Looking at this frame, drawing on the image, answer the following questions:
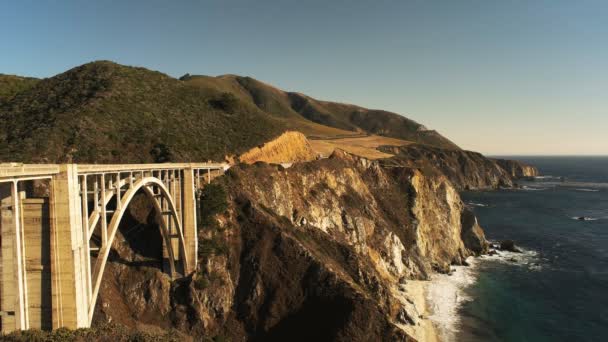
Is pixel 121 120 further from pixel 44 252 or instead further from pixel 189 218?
pixel 44 252

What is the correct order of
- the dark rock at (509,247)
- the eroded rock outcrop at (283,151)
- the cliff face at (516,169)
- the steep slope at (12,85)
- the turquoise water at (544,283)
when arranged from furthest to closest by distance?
the cliff face at (516,169)
the dark rock at (509,247)
the steep slope at (12,85)
the eroded rock outcrop at (283,151)
the turquoise water at (544,283)

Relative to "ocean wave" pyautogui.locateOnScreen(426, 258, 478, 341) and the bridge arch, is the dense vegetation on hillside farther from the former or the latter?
"ocean wave" pyautogui.locateOnScreen(426, 258, 478, 341)

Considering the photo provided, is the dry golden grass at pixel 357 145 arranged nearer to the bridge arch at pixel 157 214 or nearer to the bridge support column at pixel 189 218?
the bridge support column at pixel 189 218

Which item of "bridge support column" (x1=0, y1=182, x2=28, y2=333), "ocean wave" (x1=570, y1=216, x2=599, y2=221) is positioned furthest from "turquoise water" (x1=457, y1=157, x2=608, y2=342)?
"bridge support column" (x1=0, y1=182, x2=28, y2=333)

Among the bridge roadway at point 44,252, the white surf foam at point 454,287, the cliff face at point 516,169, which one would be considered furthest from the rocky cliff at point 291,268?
the cliff face at point 516,169

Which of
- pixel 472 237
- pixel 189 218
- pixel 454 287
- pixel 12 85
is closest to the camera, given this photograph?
pixel 189 218

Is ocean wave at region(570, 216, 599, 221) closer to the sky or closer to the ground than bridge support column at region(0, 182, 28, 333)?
closer to the ground

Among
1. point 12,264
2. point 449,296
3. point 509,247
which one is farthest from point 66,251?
point 509,247
